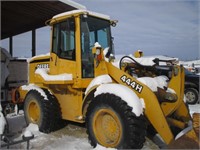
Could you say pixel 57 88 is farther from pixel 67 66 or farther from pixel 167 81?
pixel 167 81

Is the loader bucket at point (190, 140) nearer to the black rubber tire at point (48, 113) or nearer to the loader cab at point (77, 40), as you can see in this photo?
the loader cab at point (77, 40)

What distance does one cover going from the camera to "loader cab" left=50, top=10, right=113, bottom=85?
4.96 metres

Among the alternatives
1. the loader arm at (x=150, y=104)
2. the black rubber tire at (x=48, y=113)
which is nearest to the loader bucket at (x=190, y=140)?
the loader arm at (x=150, y=104)

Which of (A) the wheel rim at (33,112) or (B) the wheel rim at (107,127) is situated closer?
(B) the wheel rim at (107,127)

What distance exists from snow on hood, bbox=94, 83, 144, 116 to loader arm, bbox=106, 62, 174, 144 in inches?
6.1

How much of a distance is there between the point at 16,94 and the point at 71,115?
7.22ft

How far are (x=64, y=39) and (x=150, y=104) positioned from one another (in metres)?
2.49

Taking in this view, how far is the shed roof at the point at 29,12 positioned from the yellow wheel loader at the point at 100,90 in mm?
3192

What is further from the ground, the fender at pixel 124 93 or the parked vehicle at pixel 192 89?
the fender at pixel 124 93

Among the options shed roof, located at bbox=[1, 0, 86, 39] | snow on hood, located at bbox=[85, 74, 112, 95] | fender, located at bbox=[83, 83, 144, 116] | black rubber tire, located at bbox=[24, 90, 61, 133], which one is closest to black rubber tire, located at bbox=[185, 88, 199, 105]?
shed roof, located at bbox=[1, 0, 86, 39]

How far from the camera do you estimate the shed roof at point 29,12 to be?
8828mm

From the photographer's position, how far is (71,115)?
5.28 m

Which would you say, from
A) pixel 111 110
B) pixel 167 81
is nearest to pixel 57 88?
pixel 111 110

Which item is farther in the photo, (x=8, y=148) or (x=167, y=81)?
(x=167, y=81)
